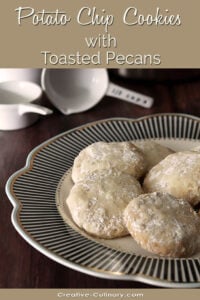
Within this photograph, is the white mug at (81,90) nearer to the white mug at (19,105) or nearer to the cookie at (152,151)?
the white mug at (19,105)

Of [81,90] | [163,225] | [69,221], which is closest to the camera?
[163,225]

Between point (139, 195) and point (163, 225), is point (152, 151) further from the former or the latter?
point (163, 225)

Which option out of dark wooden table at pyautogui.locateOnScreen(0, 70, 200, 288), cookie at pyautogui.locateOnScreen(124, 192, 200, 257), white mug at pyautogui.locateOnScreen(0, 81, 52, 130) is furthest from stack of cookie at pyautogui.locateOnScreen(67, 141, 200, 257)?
white mug at pyautogui.locateOnScreen(0, 81, 52, 130)

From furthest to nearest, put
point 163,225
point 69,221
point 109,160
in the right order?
point 109,160, point 69,221, point 163,225

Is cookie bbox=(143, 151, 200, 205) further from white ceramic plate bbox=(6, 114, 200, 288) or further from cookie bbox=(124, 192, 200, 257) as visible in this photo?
white ceramic plate bbox=(6, 114, 200, 288)

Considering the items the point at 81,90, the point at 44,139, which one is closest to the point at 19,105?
the point at 44,139

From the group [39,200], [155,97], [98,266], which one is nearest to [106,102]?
[155,97]
